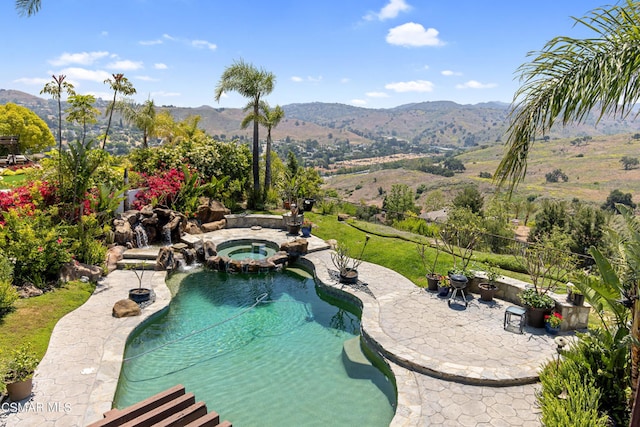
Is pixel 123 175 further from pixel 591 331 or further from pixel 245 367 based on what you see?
pixel 591 331

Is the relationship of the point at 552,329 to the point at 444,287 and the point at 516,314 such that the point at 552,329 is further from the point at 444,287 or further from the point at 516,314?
the point at 444,287

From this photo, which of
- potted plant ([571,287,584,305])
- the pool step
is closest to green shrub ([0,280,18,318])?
the pool step

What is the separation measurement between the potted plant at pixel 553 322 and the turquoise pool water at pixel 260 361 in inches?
187

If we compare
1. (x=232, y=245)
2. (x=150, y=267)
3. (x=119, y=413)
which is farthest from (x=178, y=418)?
(x=232, y=245)

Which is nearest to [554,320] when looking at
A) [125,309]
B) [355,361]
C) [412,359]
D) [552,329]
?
[552,329]

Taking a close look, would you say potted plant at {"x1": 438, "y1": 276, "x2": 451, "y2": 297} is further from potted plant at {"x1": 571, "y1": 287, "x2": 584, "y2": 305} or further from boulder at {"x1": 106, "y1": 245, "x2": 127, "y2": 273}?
boulder at {"x1": 106, "y1": 245, "x2": 127, "y2": 273}

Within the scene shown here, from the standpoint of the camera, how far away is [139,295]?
11875 millimetres

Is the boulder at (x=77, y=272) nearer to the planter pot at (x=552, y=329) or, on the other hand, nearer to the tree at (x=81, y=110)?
the tree at (x=81, y=110)

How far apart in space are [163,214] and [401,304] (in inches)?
466

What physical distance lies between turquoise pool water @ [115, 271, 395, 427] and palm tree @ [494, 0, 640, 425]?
16.4 feet

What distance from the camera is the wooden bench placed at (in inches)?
236

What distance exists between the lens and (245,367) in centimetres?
914

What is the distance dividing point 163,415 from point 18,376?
10.5 ft

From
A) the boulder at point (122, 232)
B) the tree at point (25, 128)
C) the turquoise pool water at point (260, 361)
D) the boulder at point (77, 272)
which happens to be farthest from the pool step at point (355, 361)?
the tree at point (25, 128)
